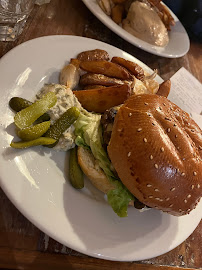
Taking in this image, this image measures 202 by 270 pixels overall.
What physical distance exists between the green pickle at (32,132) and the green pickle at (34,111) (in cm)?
4

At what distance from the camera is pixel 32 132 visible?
Answer: 1495 millimetres

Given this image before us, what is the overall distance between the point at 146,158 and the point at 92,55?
1.00 meters

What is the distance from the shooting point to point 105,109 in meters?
1.96

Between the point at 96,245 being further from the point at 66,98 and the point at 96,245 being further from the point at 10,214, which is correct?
the point at 66,98

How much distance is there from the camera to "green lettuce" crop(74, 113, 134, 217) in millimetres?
1588

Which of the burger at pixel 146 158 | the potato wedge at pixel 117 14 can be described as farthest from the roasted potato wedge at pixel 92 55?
the potato wedge at pixel 117 14

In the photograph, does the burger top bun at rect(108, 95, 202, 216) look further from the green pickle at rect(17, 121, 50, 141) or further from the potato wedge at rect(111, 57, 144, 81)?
the potato wedge at rect(111, 57, 144, 81)

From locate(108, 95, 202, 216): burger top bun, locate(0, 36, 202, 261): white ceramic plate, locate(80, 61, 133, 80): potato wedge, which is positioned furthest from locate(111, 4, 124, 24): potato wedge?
locate(108, 95, 202, 216): burger top bun

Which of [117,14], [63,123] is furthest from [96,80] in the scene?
[117,14]

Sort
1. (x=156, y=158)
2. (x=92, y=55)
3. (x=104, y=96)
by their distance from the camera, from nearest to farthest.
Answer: (x=156, y=158)
(x=104, y=96)
(x=92, y=55)

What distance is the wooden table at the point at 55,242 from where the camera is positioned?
4.50 ft

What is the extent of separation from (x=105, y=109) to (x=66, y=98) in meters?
0.31

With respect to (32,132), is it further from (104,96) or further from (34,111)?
(104,96)

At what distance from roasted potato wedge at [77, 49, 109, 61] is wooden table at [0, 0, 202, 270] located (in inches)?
16.0
